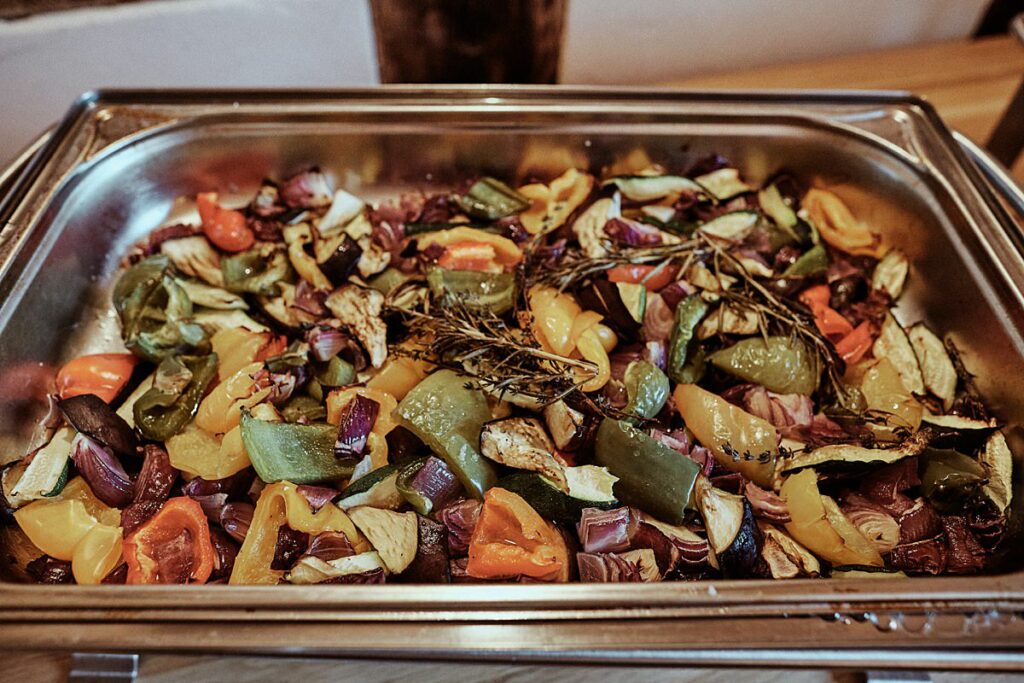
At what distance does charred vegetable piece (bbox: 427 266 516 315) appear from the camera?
150 centimetres

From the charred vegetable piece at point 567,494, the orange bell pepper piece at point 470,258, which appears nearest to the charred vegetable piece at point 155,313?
the orange bell pepper piece at point 470,258

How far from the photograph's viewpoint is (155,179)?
1794 mm

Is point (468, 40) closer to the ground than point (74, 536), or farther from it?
farther from it

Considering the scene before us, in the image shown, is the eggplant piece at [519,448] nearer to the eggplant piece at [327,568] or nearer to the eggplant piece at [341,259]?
the eggplant piece at [327,568]

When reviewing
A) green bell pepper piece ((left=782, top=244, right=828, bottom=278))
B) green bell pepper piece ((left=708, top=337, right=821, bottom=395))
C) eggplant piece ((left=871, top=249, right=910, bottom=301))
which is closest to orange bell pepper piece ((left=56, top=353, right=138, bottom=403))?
green bell pepper piece ((left=708, top=337, right=821, bottom=395))

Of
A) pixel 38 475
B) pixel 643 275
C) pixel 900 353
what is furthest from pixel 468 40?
pixel 38 475

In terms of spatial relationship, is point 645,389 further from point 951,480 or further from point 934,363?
point 934,363

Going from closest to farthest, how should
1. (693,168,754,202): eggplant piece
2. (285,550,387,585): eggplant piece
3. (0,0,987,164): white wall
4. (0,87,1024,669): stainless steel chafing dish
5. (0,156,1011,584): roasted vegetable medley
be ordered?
1. (0,87,1024,669): stainless steel chafing dish
2. (285,550,387,585): eggplant piece
3. (0,156,1011,584): roasted vegetable medley
4. (693,168,754,202): eggplant piece
5. (0,0,987,164): white wall

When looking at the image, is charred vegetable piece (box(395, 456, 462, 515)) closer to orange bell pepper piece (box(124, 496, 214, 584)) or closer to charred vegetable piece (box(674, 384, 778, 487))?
orange bell pepper piece (box(124, 496, 214, 584))

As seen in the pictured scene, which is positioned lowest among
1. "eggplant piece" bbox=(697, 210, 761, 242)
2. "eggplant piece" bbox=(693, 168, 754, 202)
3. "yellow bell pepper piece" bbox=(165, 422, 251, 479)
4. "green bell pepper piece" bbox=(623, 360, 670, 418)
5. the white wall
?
"yellow bell pepper piece" bbox=(165, 422, 251, 479)

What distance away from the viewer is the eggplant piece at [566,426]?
1.33m

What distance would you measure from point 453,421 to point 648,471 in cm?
40

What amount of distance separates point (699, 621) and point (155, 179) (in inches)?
69.0

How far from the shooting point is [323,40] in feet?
7.14
